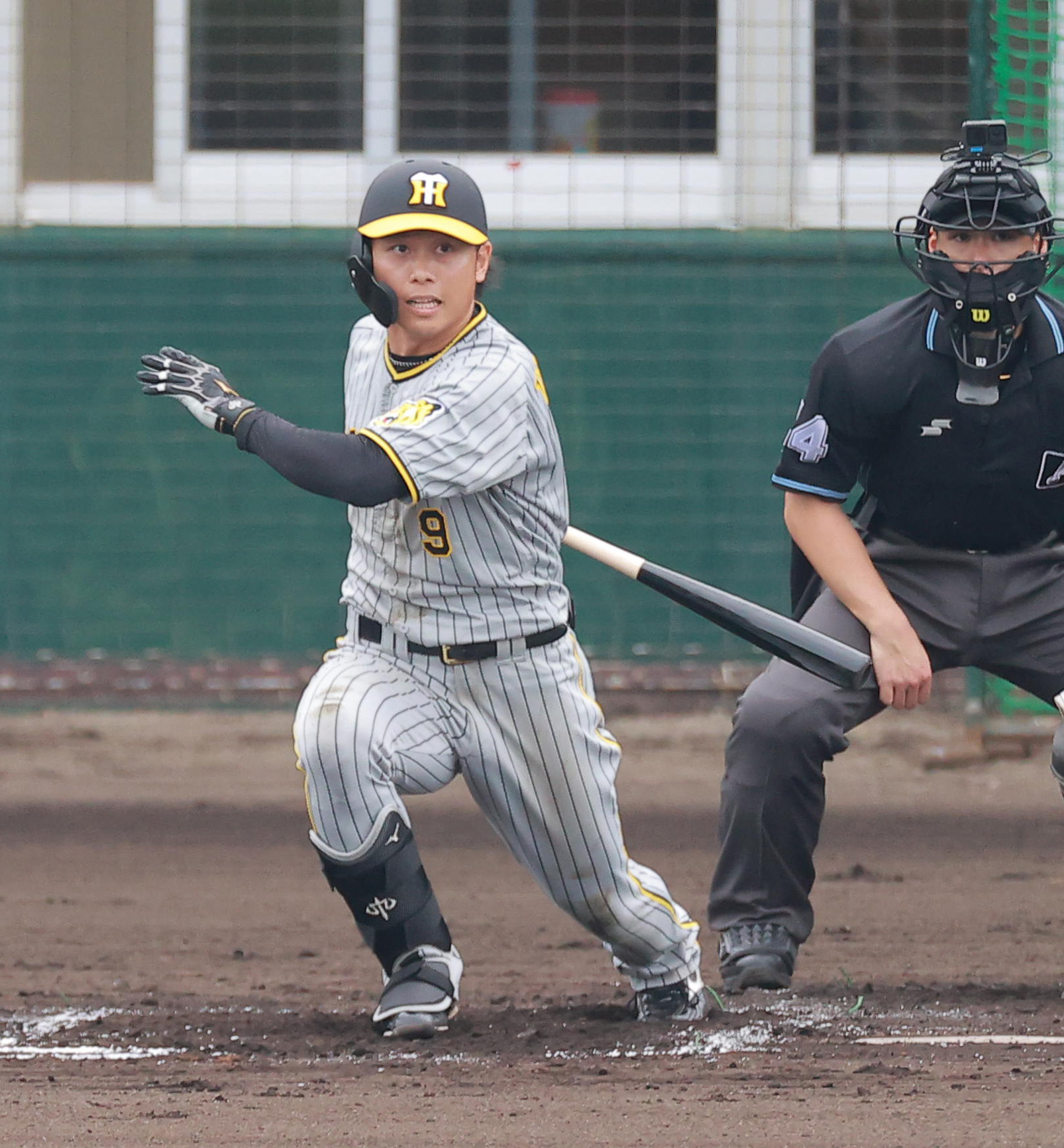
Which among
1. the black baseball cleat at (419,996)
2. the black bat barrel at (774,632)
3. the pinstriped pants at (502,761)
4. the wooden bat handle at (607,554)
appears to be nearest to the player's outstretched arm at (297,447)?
the pinstriped pants at (502,761)

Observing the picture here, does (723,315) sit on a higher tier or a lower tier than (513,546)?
higher

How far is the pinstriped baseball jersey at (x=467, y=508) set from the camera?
3.79 metres

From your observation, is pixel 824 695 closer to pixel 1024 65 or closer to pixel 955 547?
pixel 955 547

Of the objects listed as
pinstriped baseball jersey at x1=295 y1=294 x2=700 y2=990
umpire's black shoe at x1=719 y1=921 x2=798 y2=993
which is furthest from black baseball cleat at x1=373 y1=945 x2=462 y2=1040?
umpire's black shoe at x1=719 y1=921 x2=798 y2=993

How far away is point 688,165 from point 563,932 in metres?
3.92

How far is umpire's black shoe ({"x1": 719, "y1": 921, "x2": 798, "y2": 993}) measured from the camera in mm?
4340

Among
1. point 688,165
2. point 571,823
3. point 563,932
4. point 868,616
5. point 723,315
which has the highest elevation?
point 688,165

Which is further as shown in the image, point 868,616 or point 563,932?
point 563,932

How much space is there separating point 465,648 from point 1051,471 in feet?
4.48

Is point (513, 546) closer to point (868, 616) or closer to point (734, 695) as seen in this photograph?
point (868, 616)

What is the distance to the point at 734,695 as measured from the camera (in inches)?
312

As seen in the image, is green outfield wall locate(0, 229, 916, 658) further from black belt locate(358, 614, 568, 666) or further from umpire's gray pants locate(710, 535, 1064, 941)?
black belt locate(358, 614, 568, 666)

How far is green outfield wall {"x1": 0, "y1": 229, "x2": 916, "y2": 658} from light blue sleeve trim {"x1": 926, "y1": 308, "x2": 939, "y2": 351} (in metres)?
3.67

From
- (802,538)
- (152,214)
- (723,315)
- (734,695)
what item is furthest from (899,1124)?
(152,214)
